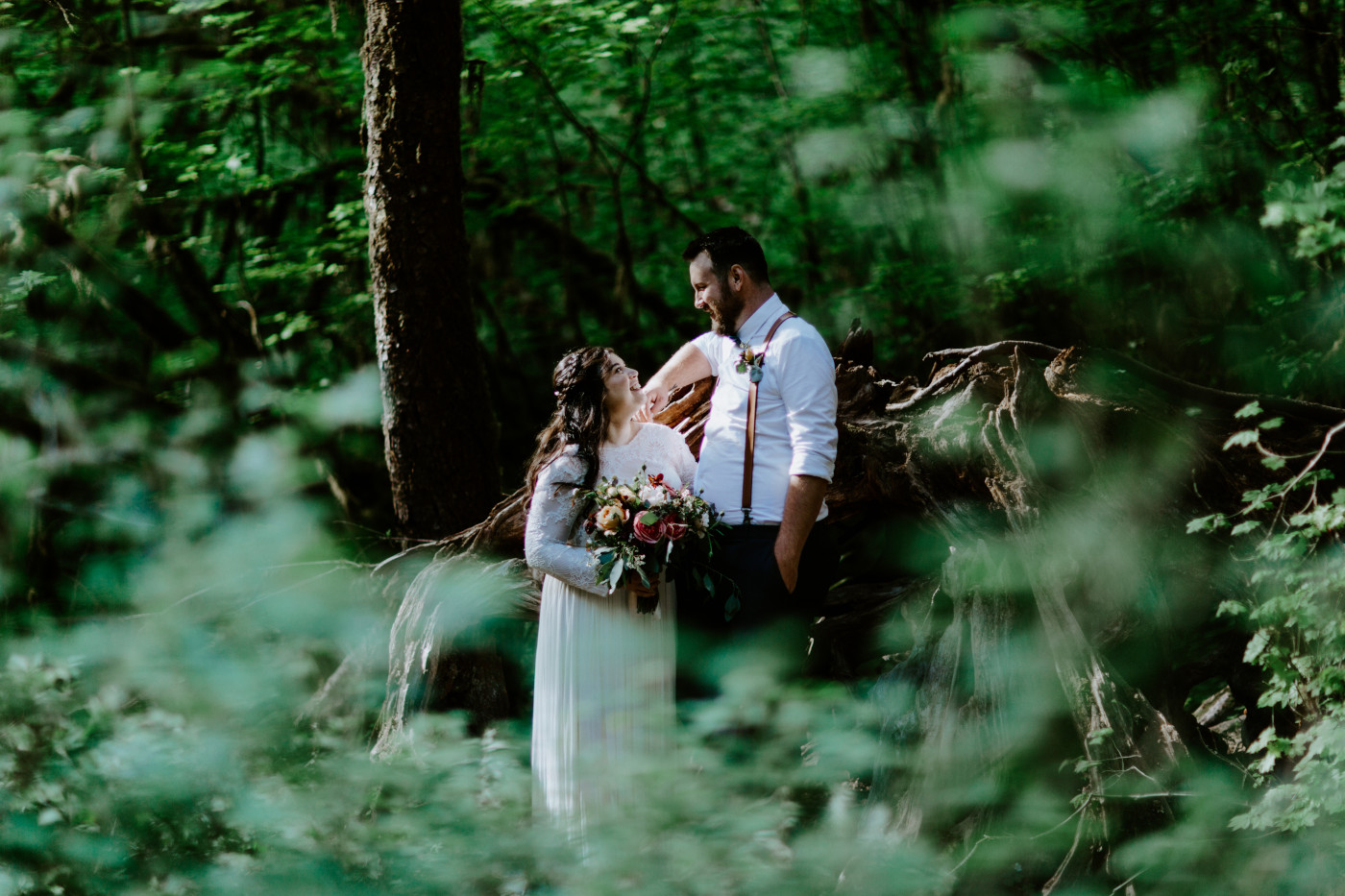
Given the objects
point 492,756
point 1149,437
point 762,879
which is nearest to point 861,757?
point 762,879

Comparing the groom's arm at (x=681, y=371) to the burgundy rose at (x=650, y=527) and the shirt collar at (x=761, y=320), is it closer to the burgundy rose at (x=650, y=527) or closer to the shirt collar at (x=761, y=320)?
the shirt collar at (x=761, y=320)

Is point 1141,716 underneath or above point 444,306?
underneath

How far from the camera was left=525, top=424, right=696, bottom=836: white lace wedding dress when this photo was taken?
3.39m

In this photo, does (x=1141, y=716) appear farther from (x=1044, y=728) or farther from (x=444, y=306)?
(x=444, y=306)

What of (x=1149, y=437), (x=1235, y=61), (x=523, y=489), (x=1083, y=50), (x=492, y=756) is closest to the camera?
(x=492, y=756)

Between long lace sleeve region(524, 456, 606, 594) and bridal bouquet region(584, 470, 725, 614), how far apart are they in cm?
8

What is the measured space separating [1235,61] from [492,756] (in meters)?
5.48

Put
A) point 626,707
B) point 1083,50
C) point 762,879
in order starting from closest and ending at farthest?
point 762,879, point 626,707, point 1083,50

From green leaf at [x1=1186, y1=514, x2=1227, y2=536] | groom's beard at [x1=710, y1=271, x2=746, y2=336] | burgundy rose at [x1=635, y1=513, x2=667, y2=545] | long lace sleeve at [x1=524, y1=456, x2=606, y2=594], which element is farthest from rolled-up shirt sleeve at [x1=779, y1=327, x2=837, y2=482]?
green leaf at [x1=1186, y1=514, x2=1227, y2=536]

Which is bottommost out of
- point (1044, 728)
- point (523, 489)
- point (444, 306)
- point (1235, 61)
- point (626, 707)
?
point (1044, 728)

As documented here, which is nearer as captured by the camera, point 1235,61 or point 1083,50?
point 1235,61

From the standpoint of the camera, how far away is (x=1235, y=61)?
5441 millimetres

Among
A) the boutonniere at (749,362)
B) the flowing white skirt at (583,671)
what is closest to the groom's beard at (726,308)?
the boutonniere at (749,362)

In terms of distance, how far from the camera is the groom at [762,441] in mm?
3297
